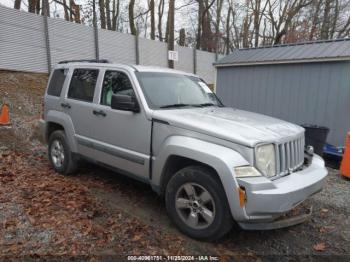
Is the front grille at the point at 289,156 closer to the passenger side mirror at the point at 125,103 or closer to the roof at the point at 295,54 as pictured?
the passenger side mirror at the point at 125,103

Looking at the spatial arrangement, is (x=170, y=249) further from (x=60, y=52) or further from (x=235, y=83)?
(x=60, y=52)

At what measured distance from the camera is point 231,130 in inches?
135

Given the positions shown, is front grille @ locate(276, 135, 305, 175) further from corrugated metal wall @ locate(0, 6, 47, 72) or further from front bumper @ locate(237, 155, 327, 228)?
corrugated metal wall @ locate(0, 6, 47, 72)

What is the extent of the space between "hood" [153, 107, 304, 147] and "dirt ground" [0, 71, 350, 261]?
1.25 m

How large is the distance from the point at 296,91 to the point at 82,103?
663 cm

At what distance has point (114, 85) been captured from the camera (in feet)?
15.3

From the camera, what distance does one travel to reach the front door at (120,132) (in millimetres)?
4086

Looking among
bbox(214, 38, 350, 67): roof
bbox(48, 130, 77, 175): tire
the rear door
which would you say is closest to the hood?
the rear door

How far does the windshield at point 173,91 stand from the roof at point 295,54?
16.3ft

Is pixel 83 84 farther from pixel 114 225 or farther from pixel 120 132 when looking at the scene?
pixel 114 225

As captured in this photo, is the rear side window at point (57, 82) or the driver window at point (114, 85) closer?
the driver window at point (114, 85)

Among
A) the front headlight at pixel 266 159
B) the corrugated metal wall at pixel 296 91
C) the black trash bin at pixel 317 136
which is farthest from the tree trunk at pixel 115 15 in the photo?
the front headlight at pixel 266 159

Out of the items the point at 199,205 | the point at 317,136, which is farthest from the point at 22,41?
the point at 199,205

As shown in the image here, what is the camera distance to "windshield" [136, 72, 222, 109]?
14.0 ft
